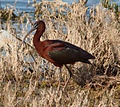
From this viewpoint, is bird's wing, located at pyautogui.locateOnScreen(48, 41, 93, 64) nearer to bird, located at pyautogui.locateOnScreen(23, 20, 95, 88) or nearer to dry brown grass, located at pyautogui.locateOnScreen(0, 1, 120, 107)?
bird, located at pyautogui.locateOnScreen(23, 20, 95, 88)

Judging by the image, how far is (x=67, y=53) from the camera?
6125 mm

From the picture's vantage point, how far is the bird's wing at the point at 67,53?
19.9 feet

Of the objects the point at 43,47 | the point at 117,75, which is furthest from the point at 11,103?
the point at 117,75

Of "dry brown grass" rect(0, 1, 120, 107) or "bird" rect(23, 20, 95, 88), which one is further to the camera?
"dry brown grass" rect(0, 1, 120, 107)

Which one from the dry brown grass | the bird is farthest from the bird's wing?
the dry brown grass

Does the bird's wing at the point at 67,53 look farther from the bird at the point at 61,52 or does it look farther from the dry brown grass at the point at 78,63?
the dry brown grass at the point at 78,63

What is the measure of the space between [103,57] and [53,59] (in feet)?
3.50

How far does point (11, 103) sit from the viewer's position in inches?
188

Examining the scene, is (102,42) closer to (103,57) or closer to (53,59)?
(103,57)

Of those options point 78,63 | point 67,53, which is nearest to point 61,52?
point 67,53

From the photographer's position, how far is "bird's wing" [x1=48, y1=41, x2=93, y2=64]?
239 inches

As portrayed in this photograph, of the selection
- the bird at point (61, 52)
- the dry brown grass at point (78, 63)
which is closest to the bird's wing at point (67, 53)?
the bird at point (61, 52)

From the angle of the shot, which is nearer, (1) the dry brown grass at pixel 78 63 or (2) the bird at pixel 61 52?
(2) the bird at pixel 61 52

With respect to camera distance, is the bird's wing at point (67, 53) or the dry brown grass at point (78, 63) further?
the dry brown grass at point (78, 63)
